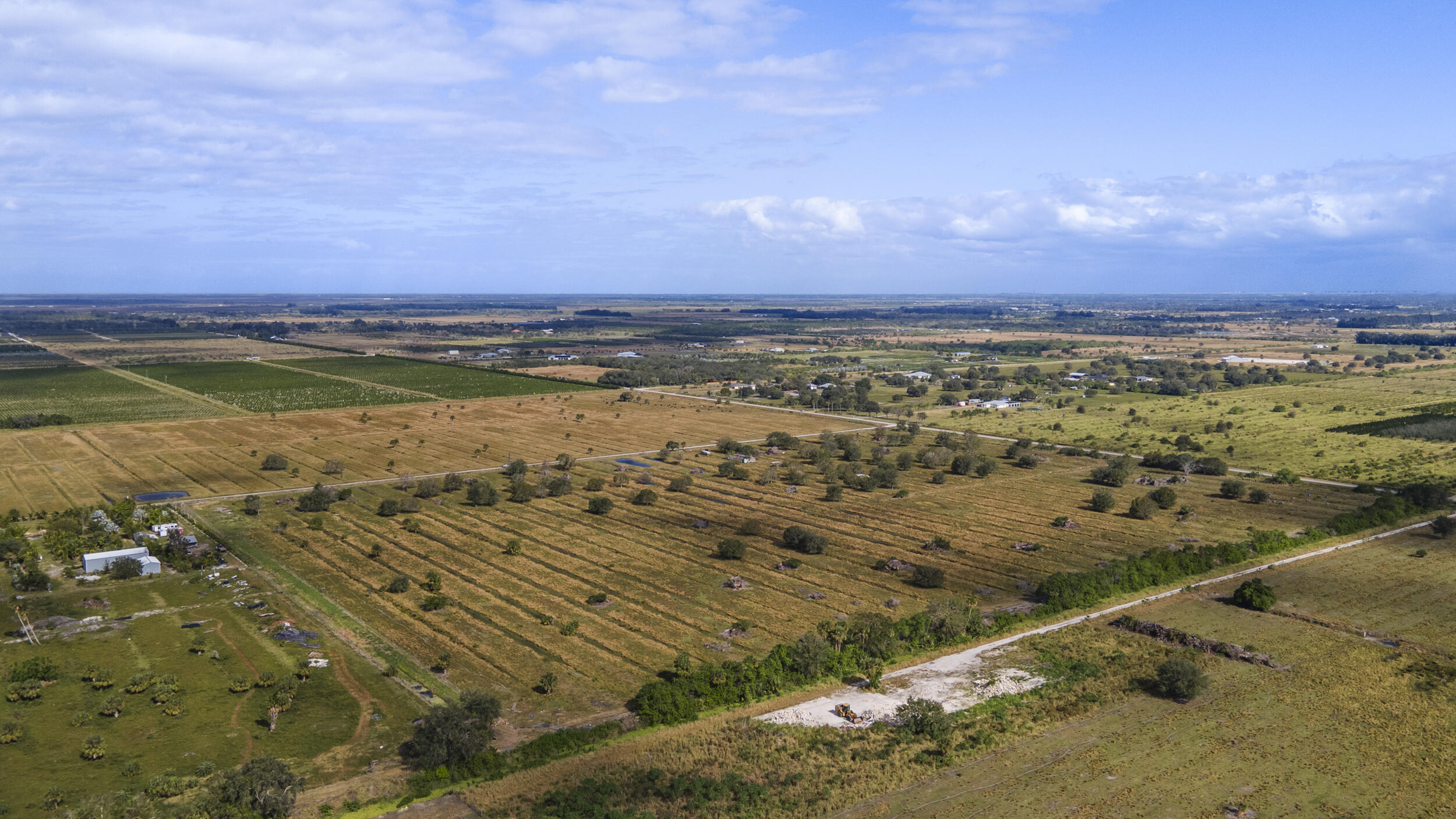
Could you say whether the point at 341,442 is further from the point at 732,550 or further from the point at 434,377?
the point at 434,377

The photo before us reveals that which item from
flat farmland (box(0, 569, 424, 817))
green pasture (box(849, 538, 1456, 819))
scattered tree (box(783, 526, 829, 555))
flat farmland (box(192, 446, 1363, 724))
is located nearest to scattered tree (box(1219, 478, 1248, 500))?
flat farmland (box(192, 446, 1363, 724))

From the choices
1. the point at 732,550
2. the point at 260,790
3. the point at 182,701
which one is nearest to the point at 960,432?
the point at 732,550

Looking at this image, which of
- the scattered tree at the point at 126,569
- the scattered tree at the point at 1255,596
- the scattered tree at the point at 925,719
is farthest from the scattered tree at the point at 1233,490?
the scattered tree at the point at 126,569

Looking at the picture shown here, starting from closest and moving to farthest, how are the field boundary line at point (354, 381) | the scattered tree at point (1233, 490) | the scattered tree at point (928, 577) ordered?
the scattered tree at point (928, 577)
the scattered tree at point (1233, 490)
the field boundary line at point (354, 381)

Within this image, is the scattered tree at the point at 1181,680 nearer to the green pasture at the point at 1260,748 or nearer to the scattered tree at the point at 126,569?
the green pasture at the point at 1260,748

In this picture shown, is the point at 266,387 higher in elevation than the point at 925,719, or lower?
higher

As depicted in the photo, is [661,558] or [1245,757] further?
[661,558]

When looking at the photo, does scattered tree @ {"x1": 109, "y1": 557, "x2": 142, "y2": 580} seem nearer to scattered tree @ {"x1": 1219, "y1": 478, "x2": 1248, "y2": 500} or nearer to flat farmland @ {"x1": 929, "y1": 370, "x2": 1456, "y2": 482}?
scattered tree @ {"x1": 1219, "y1": 478, "x2": 1248, "y2": 500}
